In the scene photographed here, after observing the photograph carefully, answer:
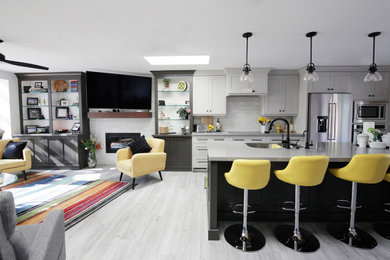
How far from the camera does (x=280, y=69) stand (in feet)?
14.6

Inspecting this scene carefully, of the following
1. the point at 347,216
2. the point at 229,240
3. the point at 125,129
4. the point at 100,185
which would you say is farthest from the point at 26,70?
the point at 347,216

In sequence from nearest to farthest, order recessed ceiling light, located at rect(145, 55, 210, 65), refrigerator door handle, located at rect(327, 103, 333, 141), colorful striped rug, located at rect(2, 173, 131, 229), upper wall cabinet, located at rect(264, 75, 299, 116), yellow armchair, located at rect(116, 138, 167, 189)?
colorful striped rug, located at rect(2, 173, 131, 229) → yellow armchair, located at rect(116, 138, 167, 189) → recessed ceiling light, located at rect(145, 55, 210, 65) → refrigerator door handle, located at rect(327, 103, 333, 141) → upper wall cabinet, located at rect(264, 75, 299, 116)

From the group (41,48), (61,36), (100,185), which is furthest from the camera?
(100,185)

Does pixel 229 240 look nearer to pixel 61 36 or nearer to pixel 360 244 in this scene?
pixel 360 244

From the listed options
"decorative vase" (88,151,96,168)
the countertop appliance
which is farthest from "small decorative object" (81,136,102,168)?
the countertop appliance

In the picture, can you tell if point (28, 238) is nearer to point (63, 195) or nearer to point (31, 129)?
point (63, 195)

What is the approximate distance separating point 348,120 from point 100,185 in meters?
5.35

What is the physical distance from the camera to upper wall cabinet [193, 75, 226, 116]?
14.9 feet

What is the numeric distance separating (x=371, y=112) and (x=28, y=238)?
590 centimetres

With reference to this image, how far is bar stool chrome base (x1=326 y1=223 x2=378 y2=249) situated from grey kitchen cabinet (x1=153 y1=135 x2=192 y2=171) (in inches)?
117

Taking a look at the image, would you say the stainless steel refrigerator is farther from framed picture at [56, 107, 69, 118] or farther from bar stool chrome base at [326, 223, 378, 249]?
framed picture at [56, 107, 69, 118]

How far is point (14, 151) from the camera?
380 centimetres

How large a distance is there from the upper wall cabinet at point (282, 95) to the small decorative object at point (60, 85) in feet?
17.1

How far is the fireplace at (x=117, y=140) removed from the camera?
5.11 m
